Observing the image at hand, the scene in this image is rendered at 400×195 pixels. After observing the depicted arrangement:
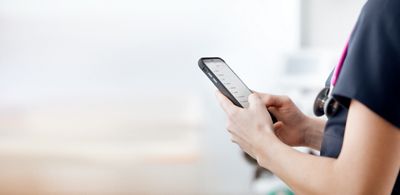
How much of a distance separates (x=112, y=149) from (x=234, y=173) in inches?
21.2

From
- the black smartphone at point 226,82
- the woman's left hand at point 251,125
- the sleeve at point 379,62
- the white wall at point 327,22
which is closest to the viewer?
the sleeve at point 379,62

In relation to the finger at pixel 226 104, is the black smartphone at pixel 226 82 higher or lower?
higher

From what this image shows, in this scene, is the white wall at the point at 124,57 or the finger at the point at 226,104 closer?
the finger at the point at 226,104

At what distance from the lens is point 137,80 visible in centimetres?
183

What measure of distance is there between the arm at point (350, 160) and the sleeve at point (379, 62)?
13 mm

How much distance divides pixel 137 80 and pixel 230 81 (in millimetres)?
1109

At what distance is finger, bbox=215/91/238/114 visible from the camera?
664 millimetres

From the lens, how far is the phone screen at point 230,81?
0.72m

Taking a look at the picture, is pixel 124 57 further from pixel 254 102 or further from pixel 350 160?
pixel 350 160

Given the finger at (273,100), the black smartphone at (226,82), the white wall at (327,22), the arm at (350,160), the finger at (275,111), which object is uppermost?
the white wall at (327,22)

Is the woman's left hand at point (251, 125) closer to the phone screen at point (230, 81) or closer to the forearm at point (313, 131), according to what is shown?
the phone screen at point (230, 81)

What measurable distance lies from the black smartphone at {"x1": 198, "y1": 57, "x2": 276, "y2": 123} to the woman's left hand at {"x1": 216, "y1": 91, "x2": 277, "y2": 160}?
4 centimetres

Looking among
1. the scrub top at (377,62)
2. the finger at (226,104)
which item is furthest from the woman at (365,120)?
the finger at (226,104)

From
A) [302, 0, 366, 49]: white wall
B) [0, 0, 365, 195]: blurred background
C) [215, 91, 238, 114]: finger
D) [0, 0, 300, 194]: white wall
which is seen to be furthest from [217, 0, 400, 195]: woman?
[302, 0, 366, 49]: white wall
